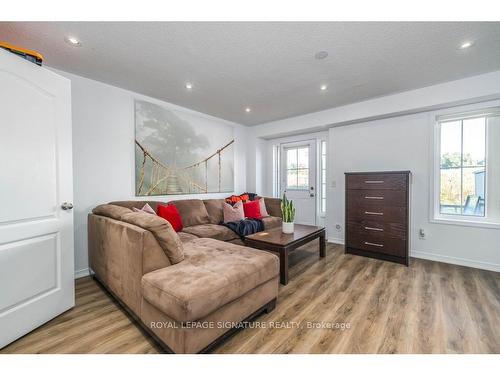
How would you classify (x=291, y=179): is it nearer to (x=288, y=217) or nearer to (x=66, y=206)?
(x=288, y=217)

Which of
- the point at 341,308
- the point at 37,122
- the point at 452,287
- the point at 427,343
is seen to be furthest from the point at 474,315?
the point at 37,122

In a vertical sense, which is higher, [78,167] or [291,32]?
[291,32]

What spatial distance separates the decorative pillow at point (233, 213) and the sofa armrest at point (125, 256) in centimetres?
172

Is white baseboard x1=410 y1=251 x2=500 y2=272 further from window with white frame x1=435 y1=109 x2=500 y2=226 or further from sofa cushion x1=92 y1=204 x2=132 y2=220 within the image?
sofa cushion x1=92 y1=204 x2=132 y2=220

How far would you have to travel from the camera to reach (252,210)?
377cm

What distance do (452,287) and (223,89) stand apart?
11.4 feet

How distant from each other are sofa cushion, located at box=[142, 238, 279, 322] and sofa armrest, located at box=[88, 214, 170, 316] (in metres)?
0.11

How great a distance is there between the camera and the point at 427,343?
1464 millimetres

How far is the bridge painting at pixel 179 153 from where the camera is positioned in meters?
3.12

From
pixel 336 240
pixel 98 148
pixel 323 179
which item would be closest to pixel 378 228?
pixel 336 240

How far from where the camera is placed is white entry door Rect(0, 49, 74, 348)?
4.78 feet

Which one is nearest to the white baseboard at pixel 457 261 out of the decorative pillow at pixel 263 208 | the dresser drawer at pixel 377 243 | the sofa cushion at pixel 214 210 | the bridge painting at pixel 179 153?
the dresser drawer at pixel 377 243

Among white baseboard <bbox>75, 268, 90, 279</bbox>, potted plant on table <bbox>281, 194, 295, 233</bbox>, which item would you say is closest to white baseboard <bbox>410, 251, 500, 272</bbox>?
potted plant on table <bbox>281, 194, 295, 233</bbox>
